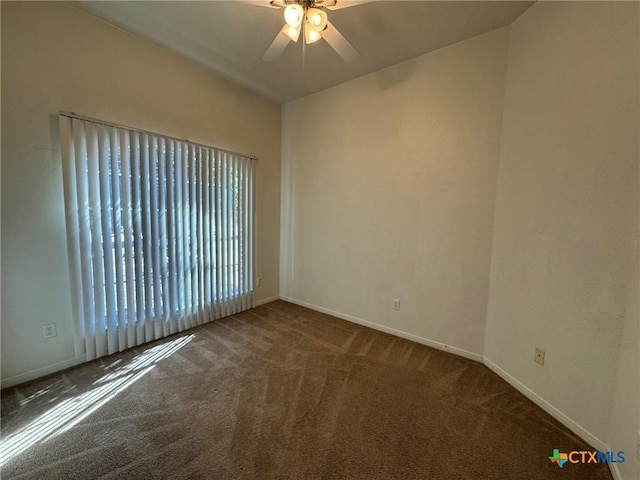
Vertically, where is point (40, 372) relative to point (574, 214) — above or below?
below

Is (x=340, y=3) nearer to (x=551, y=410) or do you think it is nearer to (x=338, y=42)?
(x=338, y=42)

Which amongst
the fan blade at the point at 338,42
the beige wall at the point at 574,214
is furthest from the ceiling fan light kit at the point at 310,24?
the beige wall at the point at 574,214

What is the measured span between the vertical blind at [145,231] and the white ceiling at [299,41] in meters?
0.89

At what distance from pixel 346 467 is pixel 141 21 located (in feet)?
11.4

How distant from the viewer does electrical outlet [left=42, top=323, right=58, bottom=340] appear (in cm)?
194

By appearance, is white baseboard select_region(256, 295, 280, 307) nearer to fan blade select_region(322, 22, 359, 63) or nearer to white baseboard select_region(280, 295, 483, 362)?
white baseboard select_region(280, 295, 483, 362)

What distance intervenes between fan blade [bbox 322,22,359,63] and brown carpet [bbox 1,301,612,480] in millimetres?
2478

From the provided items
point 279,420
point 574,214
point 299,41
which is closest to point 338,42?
point 299,41

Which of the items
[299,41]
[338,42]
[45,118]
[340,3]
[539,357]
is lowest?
[539,357]

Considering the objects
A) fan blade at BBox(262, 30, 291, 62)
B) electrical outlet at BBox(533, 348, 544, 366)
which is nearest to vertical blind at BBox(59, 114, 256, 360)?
fan blade at BBox(262, 30, 291, 62)

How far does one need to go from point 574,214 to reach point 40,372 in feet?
13.0

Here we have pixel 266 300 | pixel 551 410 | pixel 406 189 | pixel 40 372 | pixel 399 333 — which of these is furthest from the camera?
pixel 266 300

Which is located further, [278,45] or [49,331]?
[49,331]

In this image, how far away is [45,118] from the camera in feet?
6.10
